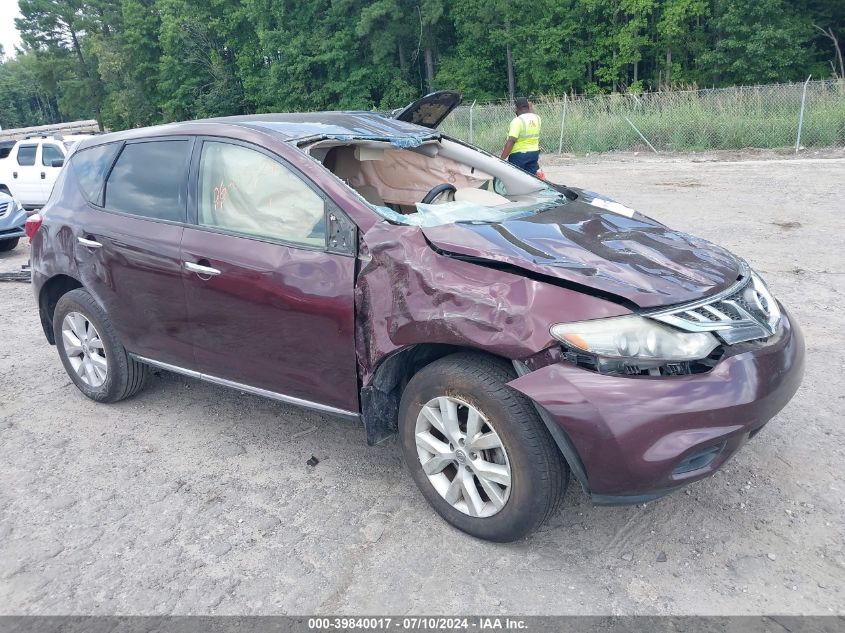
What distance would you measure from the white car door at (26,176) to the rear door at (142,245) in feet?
37.4

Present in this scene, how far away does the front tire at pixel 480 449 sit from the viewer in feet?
8.19

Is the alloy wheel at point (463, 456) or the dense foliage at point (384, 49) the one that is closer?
the alloy wheel at point (463, 456)

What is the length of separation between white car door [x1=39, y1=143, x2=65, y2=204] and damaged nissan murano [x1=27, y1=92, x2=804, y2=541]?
1077cm

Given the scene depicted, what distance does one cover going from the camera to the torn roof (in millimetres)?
3521

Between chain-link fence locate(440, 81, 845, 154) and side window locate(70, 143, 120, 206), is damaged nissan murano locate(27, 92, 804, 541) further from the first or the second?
chain-link fence locate(440, 81, 845, 154)

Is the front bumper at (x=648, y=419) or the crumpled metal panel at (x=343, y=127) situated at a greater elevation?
the crumpled metal panel at (x=343, y=127)

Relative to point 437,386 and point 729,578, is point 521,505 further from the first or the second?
point 729,578

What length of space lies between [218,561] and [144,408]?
183cm

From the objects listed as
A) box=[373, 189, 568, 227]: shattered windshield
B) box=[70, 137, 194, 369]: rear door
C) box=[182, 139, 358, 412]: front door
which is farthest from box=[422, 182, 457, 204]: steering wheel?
box=[70, 137, 194, 369]: rear door

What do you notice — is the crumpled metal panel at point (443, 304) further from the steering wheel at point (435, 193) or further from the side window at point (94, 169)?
the side window at point (94, 169)

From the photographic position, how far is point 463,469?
276 centimetres

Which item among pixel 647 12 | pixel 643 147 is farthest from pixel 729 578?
pixel 647 12

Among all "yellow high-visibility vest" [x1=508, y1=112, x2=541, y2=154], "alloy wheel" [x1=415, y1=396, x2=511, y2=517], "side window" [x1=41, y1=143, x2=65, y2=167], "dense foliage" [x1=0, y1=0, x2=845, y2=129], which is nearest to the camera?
"alloy wheel" [x1=415, y1=396, x2=511, y2=517]

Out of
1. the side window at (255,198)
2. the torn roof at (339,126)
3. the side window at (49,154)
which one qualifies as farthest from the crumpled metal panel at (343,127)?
the side window at (49,154)
